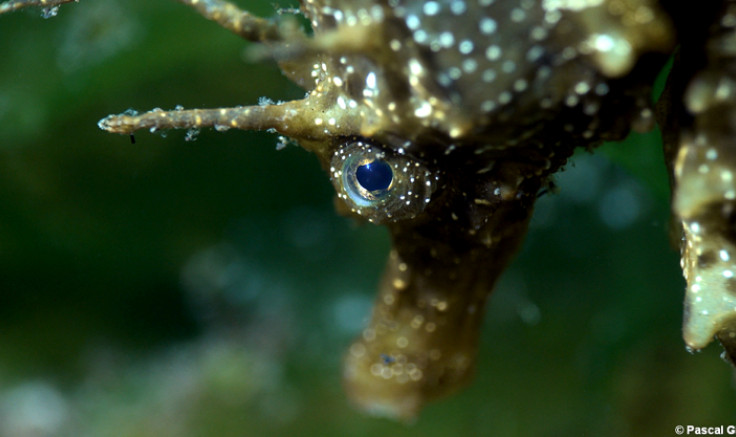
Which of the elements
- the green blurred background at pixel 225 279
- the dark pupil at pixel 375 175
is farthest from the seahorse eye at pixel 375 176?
the green blurred background at pixel 225 279

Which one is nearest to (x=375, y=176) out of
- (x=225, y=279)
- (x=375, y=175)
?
(x=375, y=175)

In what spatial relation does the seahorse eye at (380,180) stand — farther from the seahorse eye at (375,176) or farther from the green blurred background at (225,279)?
the green blurred background at (225,279)

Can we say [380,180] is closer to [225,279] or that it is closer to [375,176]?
[375,176]

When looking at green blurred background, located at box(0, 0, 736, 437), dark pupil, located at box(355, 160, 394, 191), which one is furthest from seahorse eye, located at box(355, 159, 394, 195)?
green blurred background, located at box(0, 0, 736, 437)

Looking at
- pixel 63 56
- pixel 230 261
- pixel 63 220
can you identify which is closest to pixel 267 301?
pixel 230 261

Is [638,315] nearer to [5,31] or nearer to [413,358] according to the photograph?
[413,358]

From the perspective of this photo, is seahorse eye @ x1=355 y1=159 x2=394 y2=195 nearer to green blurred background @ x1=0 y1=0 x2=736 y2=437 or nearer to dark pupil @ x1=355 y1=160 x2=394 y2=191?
dark pupil @ x1=355 y1=160 x2=394 y2=191
